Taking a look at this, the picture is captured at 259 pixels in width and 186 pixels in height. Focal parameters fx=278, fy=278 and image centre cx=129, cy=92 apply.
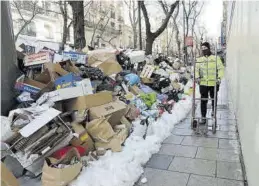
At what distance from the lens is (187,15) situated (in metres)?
29.5

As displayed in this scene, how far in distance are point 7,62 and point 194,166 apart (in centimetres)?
306

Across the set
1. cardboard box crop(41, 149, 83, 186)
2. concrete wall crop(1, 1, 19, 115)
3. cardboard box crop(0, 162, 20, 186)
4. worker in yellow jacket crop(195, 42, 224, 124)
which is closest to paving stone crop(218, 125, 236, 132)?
worker in yellow jacket crop(195, 42, 224, 124)

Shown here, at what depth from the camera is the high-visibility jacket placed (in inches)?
218

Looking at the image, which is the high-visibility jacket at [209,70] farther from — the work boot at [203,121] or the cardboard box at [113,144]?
the cardboard box at [113,144]

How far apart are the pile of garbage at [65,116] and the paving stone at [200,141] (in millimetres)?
744

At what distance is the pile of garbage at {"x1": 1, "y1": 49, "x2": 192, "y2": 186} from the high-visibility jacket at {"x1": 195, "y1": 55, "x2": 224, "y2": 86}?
122cm

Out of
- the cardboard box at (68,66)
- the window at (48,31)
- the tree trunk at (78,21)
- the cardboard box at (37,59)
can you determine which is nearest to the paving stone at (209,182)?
the cardboard box at (68,66)

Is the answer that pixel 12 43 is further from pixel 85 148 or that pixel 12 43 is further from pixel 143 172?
pixel 143 172

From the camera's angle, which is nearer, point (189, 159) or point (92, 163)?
point (92, 163)

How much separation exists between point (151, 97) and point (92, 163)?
10.9 feet

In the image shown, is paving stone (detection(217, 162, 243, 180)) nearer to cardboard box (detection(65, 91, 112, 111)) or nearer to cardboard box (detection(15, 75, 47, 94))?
cardboard box (detection(65, 91, 112, 111))

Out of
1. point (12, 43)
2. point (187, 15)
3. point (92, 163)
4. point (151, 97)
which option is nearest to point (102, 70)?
point (151, 97)

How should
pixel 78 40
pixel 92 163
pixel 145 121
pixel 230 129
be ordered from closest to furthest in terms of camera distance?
pixel 92 163, pixel 145 121, pixel 230 129, pixel 78 40

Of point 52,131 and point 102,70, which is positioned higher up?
point 102,70
